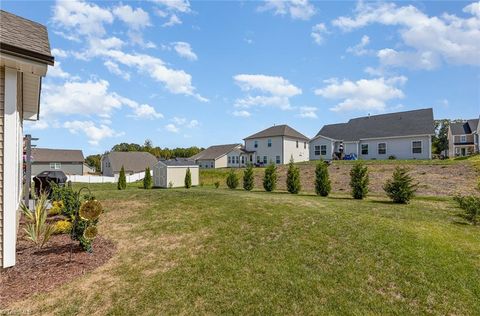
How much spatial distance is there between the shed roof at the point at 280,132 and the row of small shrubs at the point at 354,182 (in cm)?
1911

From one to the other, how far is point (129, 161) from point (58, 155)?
51.6 feet

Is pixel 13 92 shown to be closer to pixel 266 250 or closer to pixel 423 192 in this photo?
pixel 266 250

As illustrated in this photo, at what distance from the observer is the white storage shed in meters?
31.4

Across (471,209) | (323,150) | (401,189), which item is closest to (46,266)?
(471,209)

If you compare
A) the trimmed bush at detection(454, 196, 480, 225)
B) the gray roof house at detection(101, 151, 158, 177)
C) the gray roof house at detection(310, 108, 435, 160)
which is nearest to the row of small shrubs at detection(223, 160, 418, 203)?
the trimmed bush at detection(454, 196, 480, 225)

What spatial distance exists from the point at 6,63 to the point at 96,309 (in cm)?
509

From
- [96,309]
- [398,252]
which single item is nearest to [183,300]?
[96,309]

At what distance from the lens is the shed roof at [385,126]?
32.7 meters

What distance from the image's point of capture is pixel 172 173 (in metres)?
31.6

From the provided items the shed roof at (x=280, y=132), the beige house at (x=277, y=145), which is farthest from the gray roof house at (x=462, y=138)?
the shed roof at (x=280, y=132)

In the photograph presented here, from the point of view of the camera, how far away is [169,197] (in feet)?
43.8

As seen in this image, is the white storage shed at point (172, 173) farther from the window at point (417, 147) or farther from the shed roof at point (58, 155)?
the shed roof at point (58, 155)

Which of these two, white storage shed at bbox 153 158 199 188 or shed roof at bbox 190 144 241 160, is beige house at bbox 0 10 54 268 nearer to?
white storage shed at bbox 153 158 199 188

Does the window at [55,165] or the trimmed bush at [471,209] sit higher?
the window at [55,165]
